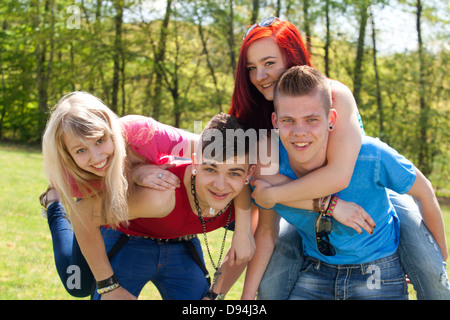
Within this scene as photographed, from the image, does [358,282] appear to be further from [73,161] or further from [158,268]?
[73,161]

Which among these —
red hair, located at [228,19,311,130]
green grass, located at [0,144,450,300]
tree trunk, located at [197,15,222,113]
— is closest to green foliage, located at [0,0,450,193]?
tree trunk, located at [197,15,222,113]

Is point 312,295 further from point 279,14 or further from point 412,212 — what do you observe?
point 279,14

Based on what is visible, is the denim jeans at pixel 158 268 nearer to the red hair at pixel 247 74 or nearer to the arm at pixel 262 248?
the arm at pixel 262 248

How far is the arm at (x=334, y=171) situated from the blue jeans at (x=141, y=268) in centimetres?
122

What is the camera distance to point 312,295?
3105mm

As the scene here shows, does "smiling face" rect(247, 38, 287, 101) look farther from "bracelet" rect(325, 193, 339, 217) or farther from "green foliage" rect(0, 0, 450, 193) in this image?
"green foliage" rect(0, 0, 450, 193)

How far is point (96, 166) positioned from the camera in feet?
10.00

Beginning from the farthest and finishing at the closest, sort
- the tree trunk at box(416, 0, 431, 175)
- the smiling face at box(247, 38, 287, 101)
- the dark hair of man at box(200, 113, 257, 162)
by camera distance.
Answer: the tree trunk at box(416, 0, 431, 175) → the smiling face at box(247, 38, 287, 101) → the dark hair of man at box(200, 113, 257, 162)

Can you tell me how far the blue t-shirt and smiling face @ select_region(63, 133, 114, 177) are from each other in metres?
1.26

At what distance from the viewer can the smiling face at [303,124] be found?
2826 mm

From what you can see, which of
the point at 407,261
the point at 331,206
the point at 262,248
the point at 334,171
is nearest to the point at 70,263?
the point at 262,248

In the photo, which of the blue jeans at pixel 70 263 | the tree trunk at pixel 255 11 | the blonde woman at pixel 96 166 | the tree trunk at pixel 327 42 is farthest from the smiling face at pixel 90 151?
the tree trunk at pixel 255 11

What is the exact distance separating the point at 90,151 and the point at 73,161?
0.20 metres

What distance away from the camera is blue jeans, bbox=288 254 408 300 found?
2.94m
